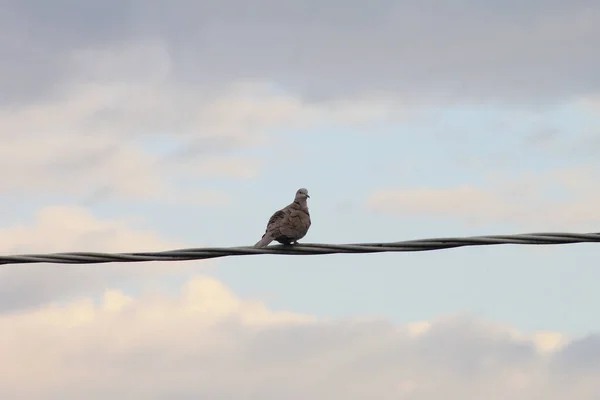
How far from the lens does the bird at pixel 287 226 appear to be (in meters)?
11.9

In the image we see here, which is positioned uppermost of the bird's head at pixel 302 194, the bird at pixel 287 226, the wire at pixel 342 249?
the bird's head at pixel 302 194

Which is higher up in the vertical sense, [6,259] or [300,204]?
[300,204]

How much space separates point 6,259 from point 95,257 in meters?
0.66

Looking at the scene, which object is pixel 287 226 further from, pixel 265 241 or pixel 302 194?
pixel 302 194

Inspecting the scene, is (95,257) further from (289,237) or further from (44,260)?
(289,237)

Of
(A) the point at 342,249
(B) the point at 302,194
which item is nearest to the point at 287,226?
(B) the point at 302,194

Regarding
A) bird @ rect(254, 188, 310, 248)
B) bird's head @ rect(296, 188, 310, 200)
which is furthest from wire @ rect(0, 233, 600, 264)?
bird's head @ rect(296, 188, 310, 200)

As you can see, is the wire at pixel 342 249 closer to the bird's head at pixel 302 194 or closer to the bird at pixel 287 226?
the bird at pixel 287 226

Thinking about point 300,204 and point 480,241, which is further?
point 300,204

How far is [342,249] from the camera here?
8.29 meters

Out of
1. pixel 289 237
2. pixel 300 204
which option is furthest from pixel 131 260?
pixel 300 204

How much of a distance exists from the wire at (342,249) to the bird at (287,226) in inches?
137

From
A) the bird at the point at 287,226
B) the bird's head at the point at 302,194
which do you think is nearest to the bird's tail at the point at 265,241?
the bird at the point at 287,226

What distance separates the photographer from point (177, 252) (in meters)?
8.11
